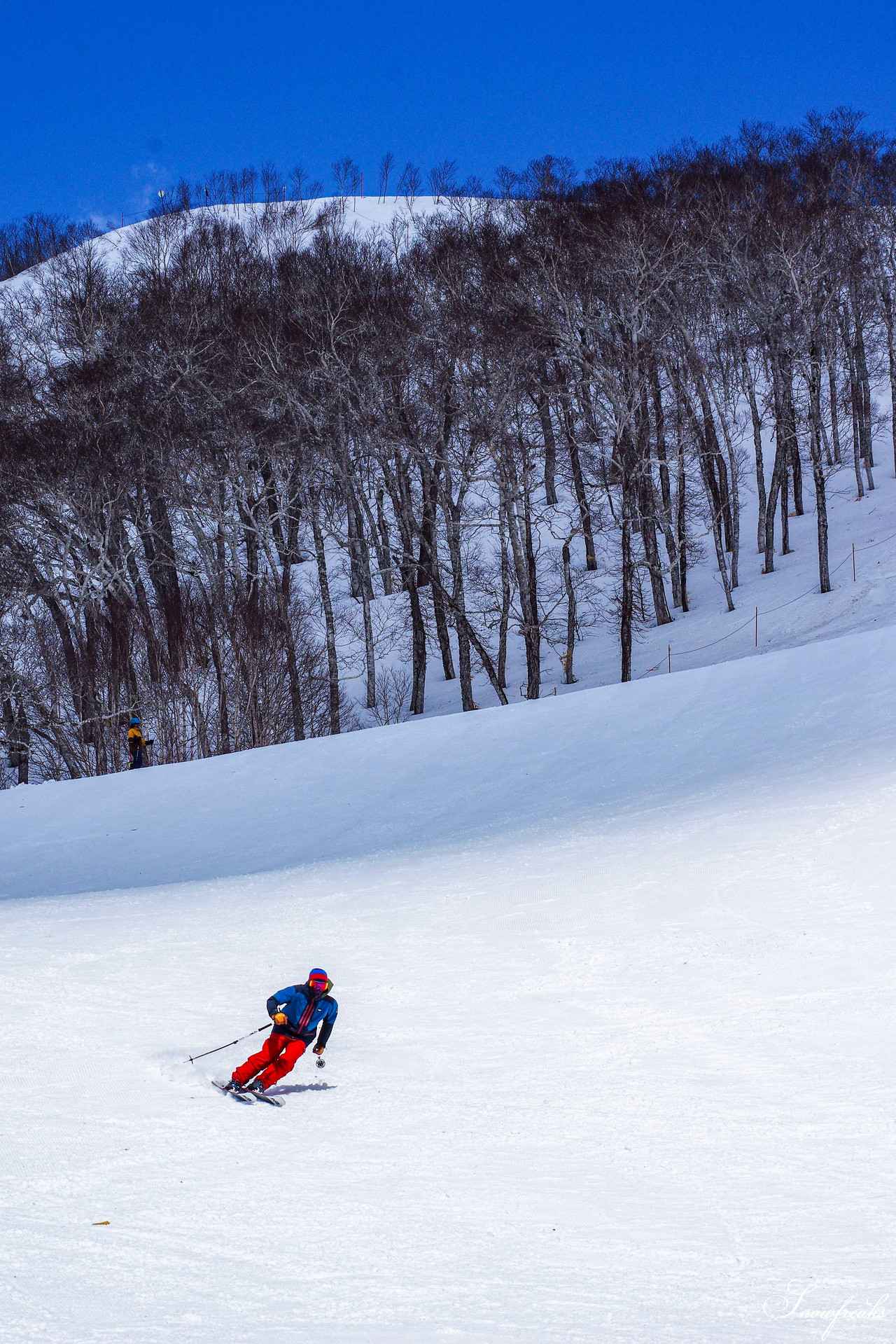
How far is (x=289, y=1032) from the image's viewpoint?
830 cm

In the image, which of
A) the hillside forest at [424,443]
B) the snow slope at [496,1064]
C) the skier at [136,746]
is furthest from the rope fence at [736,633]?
the skier at [136,746]

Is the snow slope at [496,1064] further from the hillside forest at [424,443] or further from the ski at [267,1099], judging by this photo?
the hillside forest at [424,443]

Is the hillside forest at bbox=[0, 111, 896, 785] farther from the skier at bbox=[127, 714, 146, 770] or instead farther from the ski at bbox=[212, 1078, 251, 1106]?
the ski at bbox=[212, 1078, 251, 1106]

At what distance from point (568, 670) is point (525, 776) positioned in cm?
1448

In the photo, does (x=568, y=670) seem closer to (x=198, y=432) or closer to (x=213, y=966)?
(x=198, y=432)

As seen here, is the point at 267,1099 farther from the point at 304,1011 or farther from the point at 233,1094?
the point at 304,1011

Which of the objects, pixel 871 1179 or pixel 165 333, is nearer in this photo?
pixel 871 1179

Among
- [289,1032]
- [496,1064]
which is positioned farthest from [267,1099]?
[496,1064]

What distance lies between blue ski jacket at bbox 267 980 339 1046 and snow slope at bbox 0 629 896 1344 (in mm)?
456

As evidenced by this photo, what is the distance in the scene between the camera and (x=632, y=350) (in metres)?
28.1

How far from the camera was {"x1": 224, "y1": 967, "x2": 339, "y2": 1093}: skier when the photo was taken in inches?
320

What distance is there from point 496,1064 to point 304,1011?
1.64 metres

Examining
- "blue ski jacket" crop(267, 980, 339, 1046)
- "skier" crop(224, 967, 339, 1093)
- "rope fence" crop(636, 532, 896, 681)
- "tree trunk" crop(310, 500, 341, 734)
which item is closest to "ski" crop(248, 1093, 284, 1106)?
"skier" crop(224, 967, 339, 1093)

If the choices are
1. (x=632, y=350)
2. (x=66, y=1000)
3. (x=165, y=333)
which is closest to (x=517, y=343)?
(x=632, y=350)
